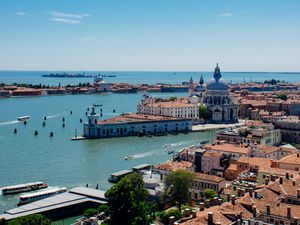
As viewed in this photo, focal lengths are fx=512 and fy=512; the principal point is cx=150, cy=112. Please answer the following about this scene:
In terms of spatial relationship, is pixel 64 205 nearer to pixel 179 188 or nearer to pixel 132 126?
pixel 179 188

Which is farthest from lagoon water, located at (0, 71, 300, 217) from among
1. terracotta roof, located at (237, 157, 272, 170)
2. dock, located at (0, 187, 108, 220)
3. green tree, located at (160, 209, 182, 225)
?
green tree, located at (160, 209, 182, 225)

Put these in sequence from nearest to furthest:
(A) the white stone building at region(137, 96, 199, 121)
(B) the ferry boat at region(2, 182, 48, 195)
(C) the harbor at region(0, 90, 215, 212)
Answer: (B) the ferry boat at region(2, 182, 48, 195) < (C) the harbor at region(0, 90, 215, 212) < (A) the white stone building at region(137, 96, 199, 121)

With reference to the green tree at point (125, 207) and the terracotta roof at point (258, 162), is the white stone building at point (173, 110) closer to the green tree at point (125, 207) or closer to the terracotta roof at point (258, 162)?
the terracotta roof at point (258, 162)

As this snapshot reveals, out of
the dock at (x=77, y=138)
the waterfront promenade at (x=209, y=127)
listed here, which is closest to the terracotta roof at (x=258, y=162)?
the dock at (x=77, y=138)

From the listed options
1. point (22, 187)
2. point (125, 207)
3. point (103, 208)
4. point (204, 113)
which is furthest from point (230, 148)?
point (204, 113)

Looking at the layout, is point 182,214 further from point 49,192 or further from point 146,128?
point 146,128

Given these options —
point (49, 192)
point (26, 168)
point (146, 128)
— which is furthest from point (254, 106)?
point (49, 192)

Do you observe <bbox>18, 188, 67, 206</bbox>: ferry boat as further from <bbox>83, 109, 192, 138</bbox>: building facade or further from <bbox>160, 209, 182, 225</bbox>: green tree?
<bbox>83, 109, 192, 138</bbox>: building facade
